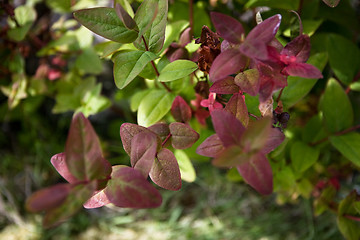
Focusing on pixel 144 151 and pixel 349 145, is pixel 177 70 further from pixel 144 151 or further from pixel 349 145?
pixel 349 145

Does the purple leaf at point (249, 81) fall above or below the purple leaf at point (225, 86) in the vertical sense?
above

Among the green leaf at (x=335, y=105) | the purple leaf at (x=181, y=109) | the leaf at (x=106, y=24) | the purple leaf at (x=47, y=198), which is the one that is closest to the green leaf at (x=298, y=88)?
the green leaf at (x=335, y=105)

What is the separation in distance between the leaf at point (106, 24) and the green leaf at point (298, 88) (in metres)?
0.31

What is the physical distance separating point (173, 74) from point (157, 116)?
0.13 meters

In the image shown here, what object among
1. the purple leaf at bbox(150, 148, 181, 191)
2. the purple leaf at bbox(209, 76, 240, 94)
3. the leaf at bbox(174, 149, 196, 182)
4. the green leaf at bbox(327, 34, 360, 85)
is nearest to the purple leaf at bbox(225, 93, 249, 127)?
the purple leaf at bbox(209, 76, 240, 94)

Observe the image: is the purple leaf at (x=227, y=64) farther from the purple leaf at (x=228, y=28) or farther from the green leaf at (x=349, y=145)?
the green leaf at (x=349, y=145)

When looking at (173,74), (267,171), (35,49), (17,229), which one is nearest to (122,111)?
(35,49)

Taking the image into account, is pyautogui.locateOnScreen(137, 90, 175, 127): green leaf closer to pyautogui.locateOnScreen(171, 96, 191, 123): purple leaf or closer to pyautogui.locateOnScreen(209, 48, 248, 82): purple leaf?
pyautogui.locateOnScreen(171, 96, 191, 123): purple leaf

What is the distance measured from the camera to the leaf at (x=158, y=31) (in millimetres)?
494

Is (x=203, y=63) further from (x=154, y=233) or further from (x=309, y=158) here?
(x=154, y=233)

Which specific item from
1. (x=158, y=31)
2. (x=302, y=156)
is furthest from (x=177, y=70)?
(x=302, y=156)

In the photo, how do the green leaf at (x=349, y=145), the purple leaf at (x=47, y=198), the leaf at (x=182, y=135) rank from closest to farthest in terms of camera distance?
the purple leaf at (x=47, y=198), the leaf at (x=182, y=135), the green leaf at (x=349, y=145)

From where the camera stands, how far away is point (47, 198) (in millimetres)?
333

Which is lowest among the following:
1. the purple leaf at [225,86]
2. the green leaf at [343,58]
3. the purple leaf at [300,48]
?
the green leaf at [343,58]
